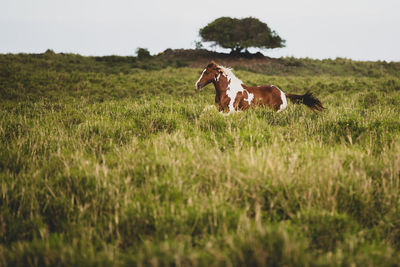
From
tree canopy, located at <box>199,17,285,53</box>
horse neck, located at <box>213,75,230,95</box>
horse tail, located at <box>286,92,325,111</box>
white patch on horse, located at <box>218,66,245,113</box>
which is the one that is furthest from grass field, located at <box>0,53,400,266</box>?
tree canopy, located at <box>199,17,285,53</box>

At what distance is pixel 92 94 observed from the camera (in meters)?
13.4

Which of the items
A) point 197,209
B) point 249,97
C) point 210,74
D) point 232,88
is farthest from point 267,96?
point 197,209

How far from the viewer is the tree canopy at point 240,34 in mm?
43281

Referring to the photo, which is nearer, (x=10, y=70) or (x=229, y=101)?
(x=229, y=101)

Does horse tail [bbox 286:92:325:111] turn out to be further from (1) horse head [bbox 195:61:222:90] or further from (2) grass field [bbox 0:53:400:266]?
(2) grass field [bbox 0:53:400:266]

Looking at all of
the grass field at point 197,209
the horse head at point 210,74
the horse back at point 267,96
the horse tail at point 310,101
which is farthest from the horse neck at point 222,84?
the grass field at point 197,209

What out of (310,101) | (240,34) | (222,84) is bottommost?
(310,101)

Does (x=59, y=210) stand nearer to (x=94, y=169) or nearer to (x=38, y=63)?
(x=94, y=169)

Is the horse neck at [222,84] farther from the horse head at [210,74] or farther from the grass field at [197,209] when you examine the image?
the grass field at [197,209]

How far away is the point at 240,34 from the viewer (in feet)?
145

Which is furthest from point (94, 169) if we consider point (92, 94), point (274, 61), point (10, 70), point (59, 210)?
point (274, 61)

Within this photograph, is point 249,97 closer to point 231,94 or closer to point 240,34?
point 231,94

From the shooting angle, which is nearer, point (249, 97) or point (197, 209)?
point (197, 209)

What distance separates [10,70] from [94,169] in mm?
17659
